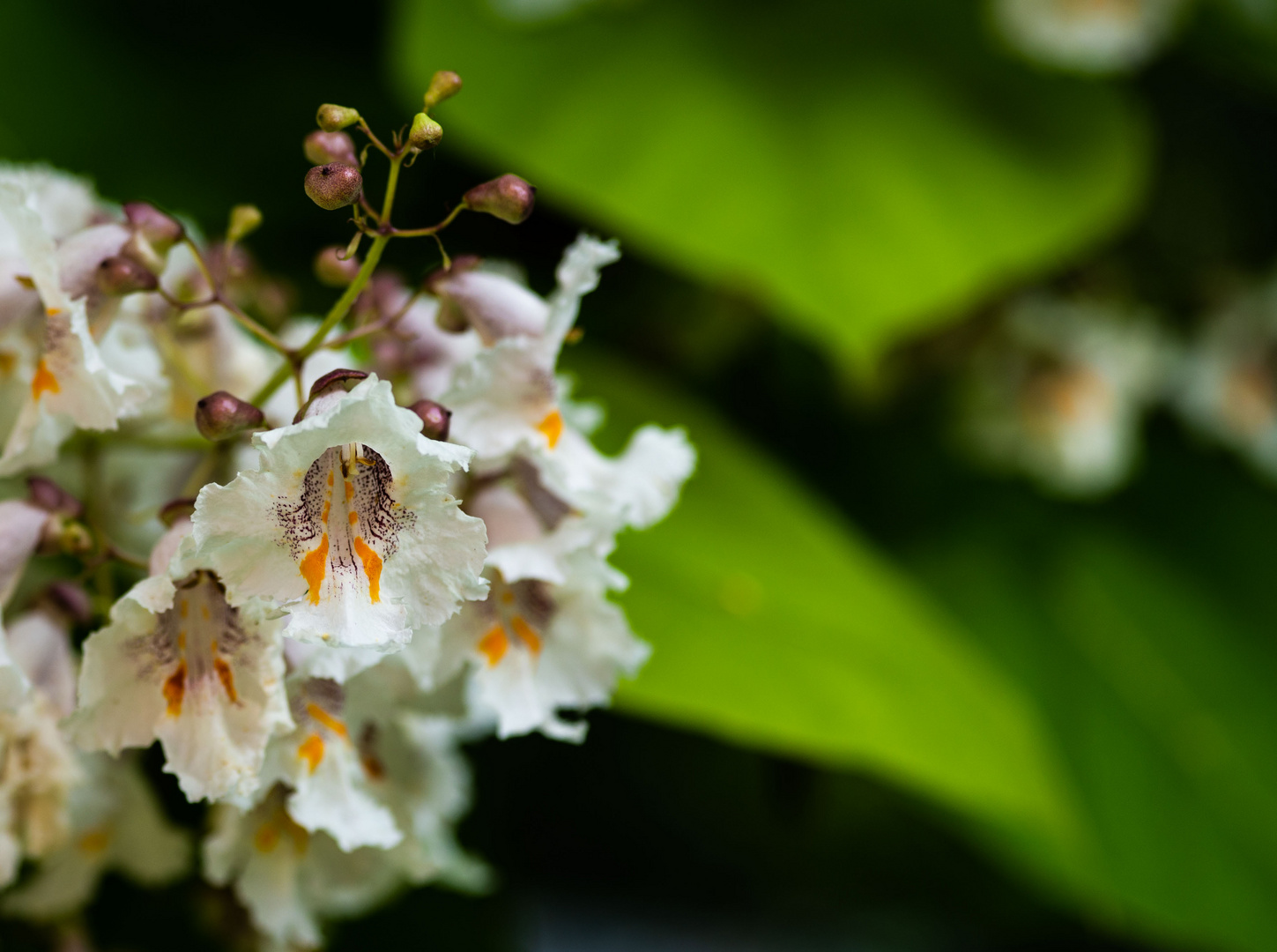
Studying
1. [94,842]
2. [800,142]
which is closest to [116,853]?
[94,842]

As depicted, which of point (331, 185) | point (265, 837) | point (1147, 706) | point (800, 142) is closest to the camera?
point (331, 185)

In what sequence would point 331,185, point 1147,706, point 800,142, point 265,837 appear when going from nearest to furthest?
point 331,185
point 265,837
point 800,142
point 1147,706

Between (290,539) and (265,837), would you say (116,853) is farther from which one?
(290,539)

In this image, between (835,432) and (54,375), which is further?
(835,432)

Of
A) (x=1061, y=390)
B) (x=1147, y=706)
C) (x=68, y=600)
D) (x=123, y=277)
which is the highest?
(x=123, y=277)

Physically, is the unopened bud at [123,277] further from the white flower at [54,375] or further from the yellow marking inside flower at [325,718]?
the yellow marking inside flower at [325,718]
